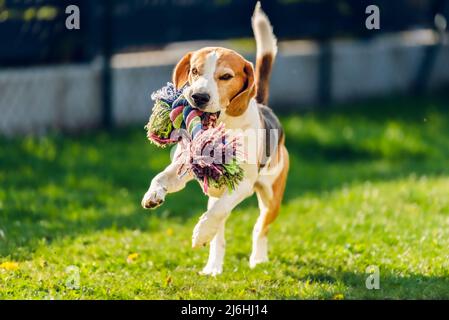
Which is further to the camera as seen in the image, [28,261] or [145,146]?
[145,146]

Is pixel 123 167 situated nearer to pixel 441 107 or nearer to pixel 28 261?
pixel 28 261

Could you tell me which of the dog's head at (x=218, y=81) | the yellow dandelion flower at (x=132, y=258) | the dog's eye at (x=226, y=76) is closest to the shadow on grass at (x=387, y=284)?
the yellow dandelion flower at (x=132, y=258)

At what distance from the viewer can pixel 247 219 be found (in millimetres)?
7156

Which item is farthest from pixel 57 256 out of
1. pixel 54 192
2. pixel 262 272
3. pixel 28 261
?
pixel 54 192

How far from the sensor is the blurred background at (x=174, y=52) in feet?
30.8

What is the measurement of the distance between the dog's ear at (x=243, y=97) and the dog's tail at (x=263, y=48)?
2.36 ft

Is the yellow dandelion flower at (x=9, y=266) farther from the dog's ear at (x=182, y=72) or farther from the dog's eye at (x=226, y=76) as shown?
the dog's eye at (x=226, y=76)

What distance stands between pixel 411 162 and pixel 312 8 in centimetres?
279

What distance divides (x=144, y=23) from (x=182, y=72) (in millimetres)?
5219

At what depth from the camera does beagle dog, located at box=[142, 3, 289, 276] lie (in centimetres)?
491

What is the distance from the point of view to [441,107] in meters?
11.4

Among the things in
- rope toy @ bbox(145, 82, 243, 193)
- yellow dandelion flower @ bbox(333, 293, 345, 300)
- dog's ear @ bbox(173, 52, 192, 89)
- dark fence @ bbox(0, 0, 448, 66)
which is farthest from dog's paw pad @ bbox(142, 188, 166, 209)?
dark fence @ bbox(0, 0, 448, 66)

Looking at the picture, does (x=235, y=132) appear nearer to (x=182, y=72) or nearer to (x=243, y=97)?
(x=243, y=97)

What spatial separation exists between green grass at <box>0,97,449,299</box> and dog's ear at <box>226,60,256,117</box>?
0.93m
